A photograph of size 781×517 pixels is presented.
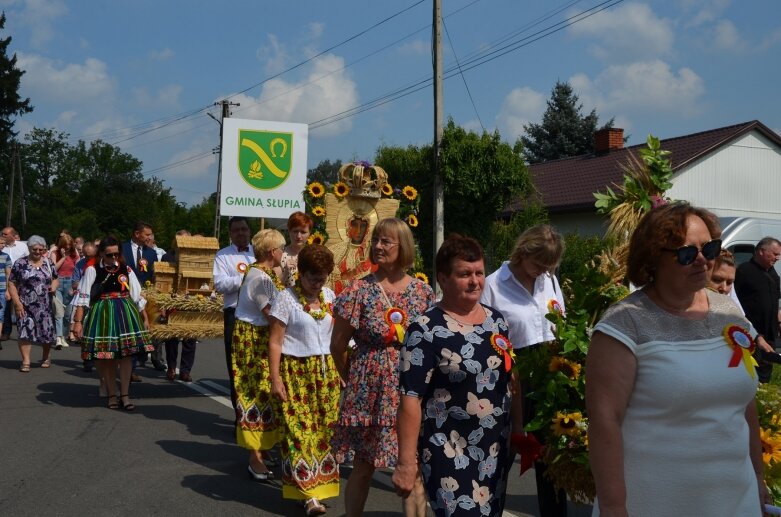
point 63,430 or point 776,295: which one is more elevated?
point 776,295

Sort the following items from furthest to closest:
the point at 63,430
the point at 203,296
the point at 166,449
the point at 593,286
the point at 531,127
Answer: the point at 531,127
the point at 203,296
the point at 63,430
the point at 166,449
the point at 593,286

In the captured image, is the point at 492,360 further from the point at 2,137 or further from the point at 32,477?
the point at 2,137

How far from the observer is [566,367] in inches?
165

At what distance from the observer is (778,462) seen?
12.3 feet

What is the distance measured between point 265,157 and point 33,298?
4.46m

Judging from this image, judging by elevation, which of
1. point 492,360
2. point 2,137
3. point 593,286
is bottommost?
point 492,360

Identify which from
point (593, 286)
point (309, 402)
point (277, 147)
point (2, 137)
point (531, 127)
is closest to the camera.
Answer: point (593, 286)

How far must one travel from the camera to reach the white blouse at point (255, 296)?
21.8ft

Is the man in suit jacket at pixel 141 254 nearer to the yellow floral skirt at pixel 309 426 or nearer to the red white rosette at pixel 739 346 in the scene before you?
the yellow floral skirt at pixel 309 426

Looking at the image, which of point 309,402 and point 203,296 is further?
point 203,296

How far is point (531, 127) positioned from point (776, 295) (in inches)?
1897

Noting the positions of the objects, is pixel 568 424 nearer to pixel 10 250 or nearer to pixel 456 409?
pixel 456 409

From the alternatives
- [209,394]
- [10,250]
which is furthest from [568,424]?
[10,250]

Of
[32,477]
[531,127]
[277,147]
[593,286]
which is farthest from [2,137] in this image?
[593,286]
